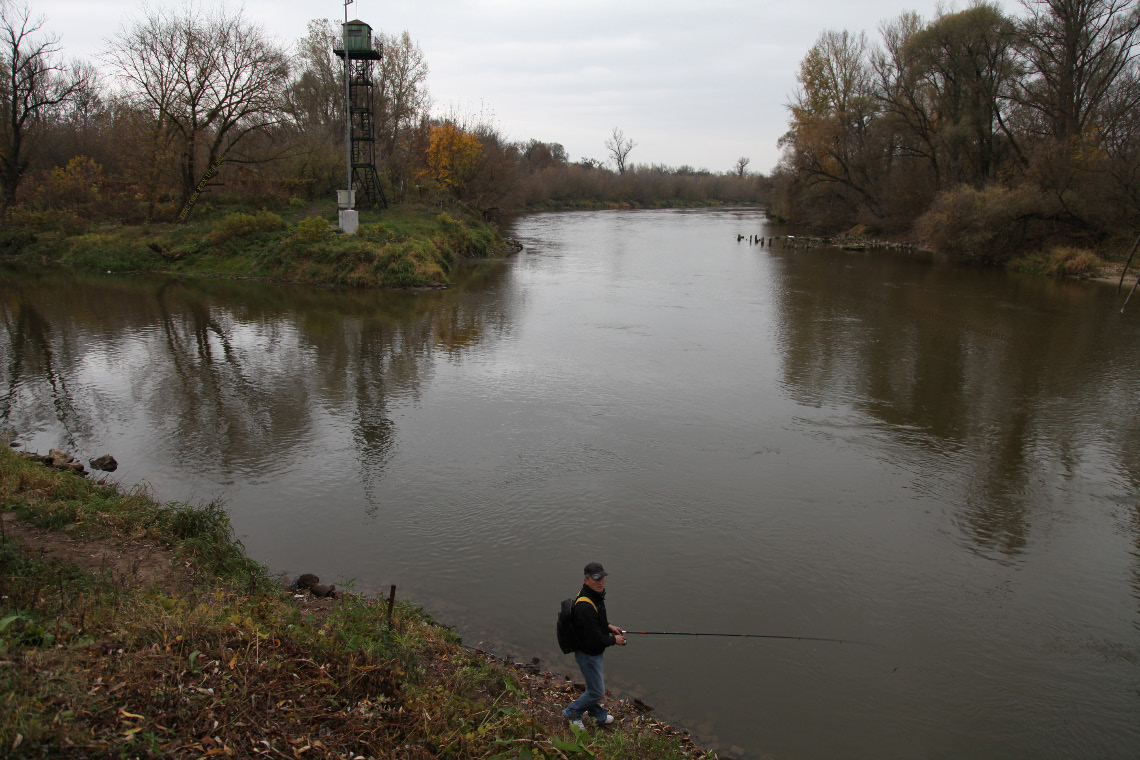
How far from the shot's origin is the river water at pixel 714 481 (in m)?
6.38

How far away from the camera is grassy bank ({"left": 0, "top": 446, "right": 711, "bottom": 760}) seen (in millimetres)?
3916

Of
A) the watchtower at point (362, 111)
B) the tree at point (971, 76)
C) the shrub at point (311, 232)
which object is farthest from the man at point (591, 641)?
the tree at point (971, 76)

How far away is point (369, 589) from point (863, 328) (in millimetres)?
17004

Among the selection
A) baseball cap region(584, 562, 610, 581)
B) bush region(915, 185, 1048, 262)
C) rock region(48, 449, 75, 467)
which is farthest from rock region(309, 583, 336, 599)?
bush region(915, 185, 1048, 262)

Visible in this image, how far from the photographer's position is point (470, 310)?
73.2 feet

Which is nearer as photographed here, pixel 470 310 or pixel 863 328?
pixel 863 328

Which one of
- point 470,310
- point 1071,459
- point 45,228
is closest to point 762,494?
point 1071,459

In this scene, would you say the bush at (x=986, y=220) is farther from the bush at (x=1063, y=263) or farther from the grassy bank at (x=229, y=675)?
the grassy bank at (x=229, y=675)

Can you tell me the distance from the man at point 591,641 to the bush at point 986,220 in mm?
35525

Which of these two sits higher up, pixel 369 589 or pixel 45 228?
pixel 45 228

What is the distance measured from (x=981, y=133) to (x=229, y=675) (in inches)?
1853

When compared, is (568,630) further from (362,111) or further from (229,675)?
(362,111)

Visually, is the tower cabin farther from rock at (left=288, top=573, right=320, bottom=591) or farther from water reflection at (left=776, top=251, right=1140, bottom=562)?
rock at (left=288, top=573, right=320, bottom=591)

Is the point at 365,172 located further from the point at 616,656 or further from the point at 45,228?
the point at 616,656
